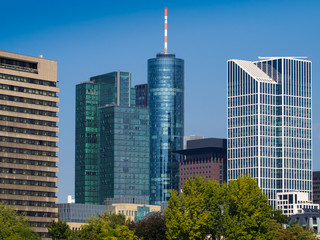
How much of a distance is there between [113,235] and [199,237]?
1835 cm

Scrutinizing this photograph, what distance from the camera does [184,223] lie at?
198500 mm

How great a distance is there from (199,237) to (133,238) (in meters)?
14.6

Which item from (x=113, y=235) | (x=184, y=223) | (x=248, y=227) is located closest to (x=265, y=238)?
(x=248, y=227)

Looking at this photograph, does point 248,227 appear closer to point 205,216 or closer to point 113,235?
point 205,216

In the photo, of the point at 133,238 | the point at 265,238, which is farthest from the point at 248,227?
the point at 133,238

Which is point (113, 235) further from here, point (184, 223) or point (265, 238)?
point (265, 238)

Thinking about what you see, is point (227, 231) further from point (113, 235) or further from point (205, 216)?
point (113, 235)

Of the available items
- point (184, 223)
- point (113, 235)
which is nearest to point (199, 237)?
point (184, 223)

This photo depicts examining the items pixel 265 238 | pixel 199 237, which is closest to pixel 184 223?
pixel 199 237

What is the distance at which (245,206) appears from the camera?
199875 mm

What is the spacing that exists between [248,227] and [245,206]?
4.52 m

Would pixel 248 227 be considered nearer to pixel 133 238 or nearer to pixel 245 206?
pixel 245 206

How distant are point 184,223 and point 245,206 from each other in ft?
44.3

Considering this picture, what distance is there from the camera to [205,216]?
652 ft
